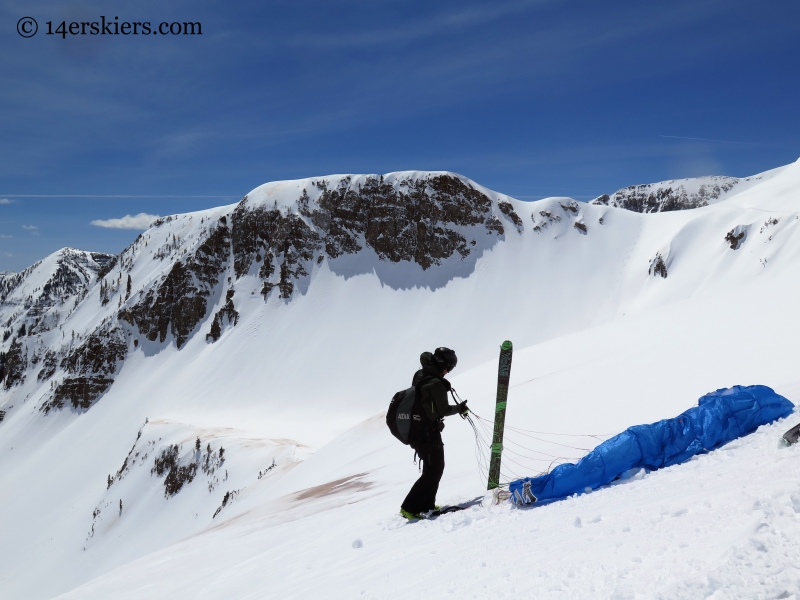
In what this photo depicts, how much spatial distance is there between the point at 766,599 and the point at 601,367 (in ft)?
36.0

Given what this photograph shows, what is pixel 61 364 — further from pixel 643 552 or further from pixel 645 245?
pixel 643 552

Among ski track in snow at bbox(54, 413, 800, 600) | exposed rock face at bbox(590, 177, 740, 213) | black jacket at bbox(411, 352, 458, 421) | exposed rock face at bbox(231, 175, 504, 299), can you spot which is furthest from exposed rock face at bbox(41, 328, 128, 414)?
exposed rock face at bbox(590, 177, 740, 213)

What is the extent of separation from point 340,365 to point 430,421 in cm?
6091

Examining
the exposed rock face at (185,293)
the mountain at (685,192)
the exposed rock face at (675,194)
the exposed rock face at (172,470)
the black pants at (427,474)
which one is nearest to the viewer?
the black pants at (427,474)

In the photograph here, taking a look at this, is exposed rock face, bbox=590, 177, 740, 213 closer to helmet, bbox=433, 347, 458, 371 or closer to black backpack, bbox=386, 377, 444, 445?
helmet, bbox=433, 347, 458, 371

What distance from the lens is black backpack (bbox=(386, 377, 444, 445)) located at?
562 centimetres

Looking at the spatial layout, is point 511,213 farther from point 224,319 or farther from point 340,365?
point 224,319

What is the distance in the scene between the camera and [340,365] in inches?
2581

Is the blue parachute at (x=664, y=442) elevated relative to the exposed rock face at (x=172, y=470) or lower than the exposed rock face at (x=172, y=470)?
elevated

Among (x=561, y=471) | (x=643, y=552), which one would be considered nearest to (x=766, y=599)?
(x=643, y=552)

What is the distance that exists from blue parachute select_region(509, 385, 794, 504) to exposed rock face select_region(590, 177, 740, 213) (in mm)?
183392

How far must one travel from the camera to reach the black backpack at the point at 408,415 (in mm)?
5621

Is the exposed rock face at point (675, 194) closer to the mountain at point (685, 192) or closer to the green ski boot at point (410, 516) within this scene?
the mountain at point (685, 192)

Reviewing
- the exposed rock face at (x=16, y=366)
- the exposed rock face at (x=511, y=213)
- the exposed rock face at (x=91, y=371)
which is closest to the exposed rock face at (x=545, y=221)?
the exposed rock face at (x=511, y=213)
